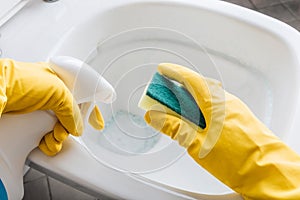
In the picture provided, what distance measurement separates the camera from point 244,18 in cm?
104

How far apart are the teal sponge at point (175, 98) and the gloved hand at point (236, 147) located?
2cm

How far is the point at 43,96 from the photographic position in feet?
2.51

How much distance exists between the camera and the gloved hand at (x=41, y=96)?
0.74 metres

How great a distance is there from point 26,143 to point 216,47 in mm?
568

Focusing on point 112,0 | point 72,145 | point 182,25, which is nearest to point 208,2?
point 182,25

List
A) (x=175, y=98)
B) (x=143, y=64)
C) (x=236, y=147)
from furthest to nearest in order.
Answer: (x=143, y=64), (x=175, y=98), (x=236, y=147)

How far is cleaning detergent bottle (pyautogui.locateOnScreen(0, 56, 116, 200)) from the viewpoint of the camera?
0.79 metres

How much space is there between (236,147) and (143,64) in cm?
33

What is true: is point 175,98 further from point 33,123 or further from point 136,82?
point 33,123

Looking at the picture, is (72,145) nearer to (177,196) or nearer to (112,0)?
(177,196)

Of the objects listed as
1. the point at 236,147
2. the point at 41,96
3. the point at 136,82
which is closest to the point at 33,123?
the point at 41,96

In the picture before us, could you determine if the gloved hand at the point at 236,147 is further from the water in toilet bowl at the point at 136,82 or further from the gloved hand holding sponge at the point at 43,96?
the gloved hand holding sponge at the point at 43,96

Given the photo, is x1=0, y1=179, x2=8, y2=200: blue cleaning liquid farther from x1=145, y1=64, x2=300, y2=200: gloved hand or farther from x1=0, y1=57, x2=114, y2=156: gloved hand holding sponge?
x1=145, y1=64, x2=300, y2=200: gloved hand

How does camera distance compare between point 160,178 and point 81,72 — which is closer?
point 81,72
